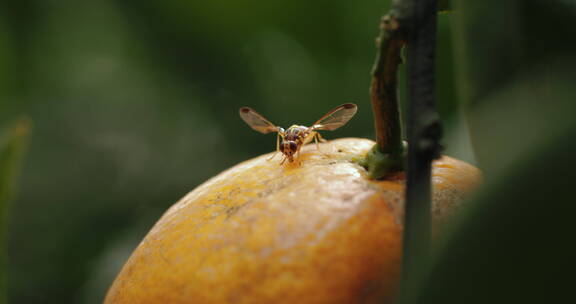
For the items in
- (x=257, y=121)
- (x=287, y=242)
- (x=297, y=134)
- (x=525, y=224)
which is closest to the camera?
(x=525, y=224)

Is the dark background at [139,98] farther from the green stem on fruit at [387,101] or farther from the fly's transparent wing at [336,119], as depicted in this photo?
the green stem on fruit at [387,101]

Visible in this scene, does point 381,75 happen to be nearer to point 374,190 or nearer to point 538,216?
point 374,190

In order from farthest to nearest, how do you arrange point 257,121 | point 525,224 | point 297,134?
point 257,121, point 297,134, point 525,224

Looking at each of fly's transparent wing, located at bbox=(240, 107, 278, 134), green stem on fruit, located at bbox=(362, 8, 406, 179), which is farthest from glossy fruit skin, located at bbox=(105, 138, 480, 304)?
fly's transparent wing, located at bbox=(240, 107, 278, 134)

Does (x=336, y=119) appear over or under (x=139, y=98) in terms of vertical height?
over

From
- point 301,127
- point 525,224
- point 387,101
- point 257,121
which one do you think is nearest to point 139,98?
point 257,121

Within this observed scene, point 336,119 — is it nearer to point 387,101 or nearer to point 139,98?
point 387,101

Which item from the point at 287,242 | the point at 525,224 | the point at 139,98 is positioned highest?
the point at 525,224

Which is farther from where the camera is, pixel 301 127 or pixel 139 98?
pixel 139 98
